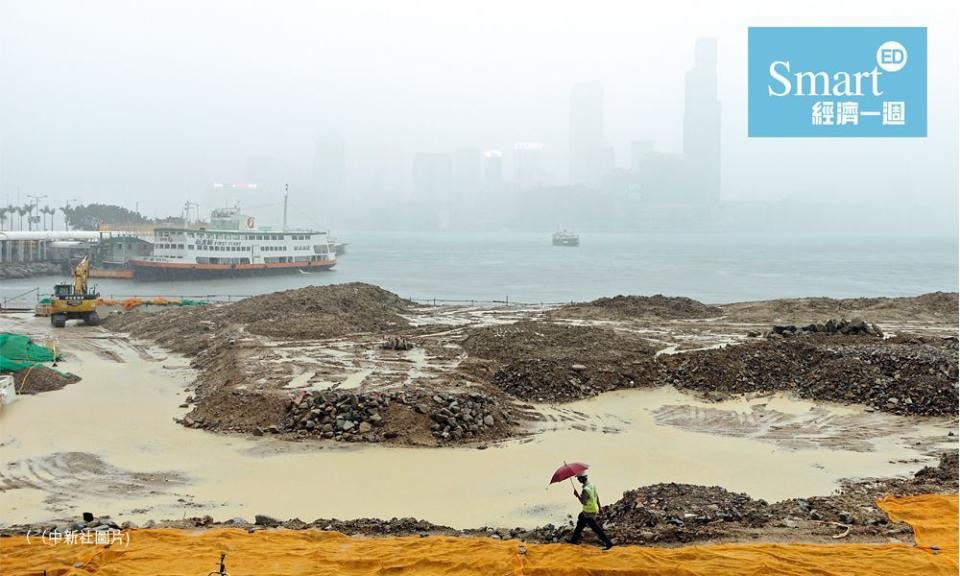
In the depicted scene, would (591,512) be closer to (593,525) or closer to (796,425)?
(593,525)

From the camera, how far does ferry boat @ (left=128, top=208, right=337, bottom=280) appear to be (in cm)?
6956

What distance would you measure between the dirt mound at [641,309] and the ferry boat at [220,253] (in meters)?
46.2

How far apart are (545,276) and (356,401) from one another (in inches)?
2648

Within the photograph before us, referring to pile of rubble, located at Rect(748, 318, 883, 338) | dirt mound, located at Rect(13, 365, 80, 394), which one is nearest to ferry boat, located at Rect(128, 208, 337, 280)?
dirt mound, located at Rect(13, 365, 80, 394)

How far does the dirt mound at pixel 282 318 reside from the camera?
25734mm

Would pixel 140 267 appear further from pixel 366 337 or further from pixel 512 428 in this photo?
pixel 512 428

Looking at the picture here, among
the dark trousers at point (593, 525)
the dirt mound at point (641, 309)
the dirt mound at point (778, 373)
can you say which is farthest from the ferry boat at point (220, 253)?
the dark trousers at point (593, 525)

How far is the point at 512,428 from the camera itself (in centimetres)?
1523

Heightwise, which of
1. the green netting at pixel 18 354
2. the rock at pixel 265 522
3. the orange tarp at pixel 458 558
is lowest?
the rock at pixel 265 522

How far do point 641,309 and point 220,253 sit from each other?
4970 cm

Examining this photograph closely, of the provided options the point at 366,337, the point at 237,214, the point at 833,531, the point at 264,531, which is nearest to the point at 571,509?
the point at 833,531

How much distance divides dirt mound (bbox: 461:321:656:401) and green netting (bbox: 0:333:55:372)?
11.1 metres

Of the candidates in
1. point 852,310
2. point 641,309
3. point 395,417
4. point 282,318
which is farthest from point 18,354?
point 852,310

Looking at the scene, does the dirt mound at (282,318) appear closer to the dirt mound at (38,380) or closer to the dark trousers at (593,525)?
the dirt mound at (38,380)
